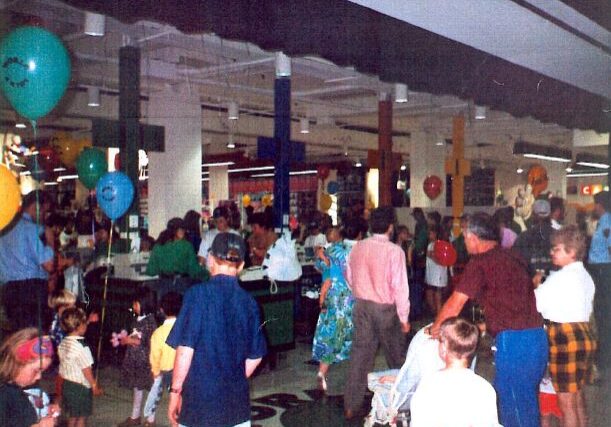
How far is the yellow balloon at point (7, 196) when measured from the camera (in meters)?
3.24

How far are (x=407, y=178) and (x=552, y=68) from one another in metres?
17.2

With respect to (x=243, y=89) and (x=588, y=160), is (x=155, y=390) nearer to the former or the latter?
(x=243, y=89)

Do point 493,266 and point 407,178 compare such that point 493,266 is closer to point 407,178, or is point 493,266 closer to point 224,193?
point 224,193

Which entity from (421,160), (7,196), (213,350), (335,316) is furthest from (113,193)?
(421,160)

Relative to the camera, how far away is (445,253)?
6.79 meters

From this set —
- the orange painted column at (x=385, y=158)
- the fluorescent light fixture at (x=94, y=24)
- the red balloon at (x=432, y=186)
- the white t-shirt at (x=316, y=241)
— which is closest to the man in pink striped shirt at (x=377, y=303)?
the white t-shirt at (x=316, y=241)

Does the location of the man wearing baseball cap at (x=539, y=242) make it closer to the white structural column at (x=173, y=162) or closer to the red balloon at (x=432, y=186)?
the red balloon at (x=432, y=186)

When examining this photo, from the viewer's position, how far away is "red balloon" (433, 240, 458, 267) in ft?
22.3

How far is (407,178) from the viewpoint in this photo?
74.4ft

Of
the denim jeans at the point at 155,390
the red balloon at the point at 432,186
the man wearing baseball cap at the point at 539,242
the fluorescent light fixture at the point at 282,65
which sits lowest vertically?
the denim jeans at the point at 155,390

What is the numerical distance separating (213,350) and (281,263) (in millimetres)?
3361

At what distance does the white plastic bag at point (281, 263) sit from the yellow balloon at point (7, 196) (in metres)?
2.67

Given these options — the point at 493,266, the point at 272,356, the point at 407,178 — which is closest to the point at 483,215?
the point at 493,266

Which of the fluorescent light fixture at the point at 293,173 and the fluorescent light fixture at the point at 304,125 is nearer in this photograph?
the fluorescent light fixture at the point at 304,125
